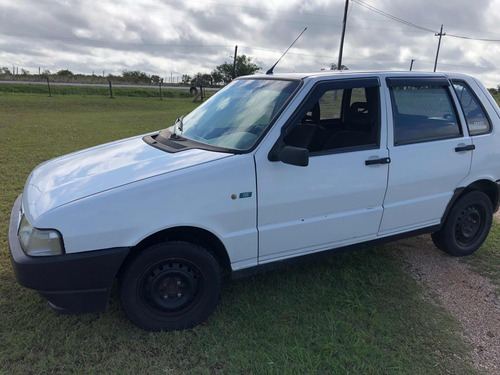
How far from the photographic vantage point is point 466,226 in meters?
4.13

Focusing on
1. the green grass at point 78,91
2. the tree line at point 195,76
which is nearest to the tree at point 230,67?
the tree line at point 195,76

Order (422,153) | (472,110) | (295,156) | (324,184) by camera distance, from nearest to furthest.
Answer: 1. (295,156)
2. (324,184)
3. (422,153)
4. (472,110)

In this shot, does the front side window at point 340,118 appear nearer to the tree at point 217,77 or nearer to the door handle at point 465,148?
the door handle at point 465,148

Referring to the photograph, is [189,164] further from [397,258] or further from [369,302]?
[397,258]

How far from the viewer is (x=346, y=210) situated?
321 cm

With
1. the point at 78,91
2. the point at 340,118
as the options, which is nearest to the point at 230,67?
the point at 78,91

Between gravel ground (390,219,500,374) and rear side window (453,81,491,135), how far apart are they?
136 centimetres

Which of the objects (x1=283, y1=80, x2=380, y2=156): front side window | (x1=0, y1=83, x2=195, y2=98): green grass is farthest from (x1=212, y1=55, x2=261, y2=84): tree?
(x1=283, y1=80, x2=380, y2=156): front side window

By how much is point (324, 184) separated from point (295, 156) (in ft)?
1.57

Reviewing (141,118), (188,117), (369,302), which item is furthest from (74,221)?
(141,118)

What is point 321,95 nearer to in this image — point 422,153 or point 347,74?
point 347,74

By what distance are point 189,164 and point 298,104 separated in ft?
3.15

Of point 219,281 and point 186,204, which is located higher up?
point 186,204

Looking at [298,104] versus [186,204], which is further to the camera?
[298,104]
